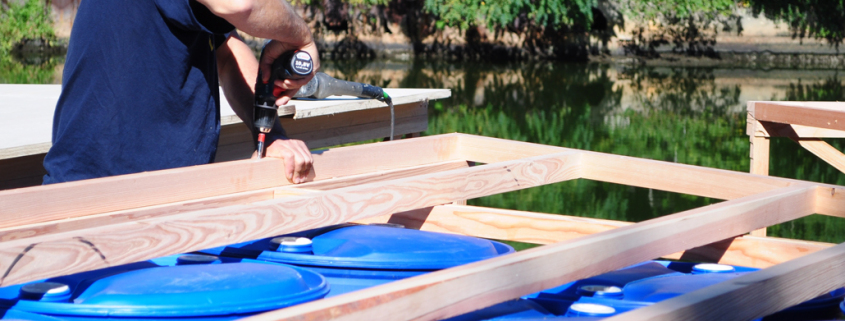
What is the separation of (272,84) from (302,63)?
15cm

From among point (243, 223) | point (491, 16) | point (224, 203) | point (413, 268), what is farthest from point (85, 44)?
point (491, 16)

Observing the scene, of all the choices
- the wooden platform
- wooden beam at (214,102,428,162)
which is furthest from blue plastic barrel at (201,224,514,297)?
wooden beam at (214,102,428,162)

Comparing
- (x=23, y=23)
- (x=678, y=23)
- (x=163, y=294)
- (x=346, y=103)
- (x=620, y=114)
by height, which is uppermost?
(x=23, y=23)

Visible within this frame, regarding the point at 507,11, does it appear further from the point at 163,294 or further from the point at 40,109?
the point at 163,294

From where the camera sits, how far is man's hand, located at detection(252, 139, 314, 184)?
241 cm

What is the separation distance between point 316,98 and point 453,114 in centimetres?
701

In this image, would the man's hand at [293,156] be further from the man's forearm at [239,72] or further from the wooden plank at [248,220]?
the wooden plank at [248,220]

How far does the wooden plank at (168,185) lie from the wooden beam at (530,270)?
3.04 ft

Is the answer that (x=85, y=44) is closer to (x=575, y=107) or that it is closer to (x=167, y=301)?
(x=167, y=301)

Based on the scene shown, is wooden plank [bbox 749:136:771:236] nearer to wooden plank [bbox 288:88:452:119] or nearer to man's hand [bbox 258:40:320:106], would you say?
wooden plank [bbox 288:88:452:119]

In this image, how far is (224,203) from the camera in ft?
7.23

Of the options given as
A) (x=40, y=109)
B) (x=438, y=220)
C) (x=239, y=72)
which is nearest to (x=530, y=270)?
(x=438, y=220)

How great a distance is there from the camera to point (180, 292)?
1.66m

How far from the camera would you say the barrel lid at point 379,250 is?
6.60 feet
